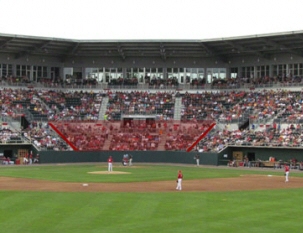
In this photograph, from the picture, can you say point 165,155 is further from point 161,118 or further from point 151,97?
point 151,97

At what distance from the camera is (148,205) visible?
30.9 meters

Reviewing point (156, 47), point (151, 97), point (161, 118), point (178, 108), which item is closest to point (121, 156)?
point (161, 118)

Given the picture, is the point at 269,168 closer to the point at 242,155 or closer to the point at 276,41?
the point at 242,155

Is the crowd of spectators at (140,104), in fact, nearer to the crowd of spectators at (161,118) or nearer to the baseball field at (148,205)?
the crowd of spectators at (161,118)

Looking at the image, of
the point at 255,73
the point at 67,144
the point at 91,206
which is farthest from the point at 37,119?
the point at 91,206

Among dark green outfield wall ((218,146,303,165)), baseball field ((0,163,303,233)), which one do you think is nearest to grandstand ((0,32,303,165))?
dark green outfield wall ((218,146,303,165))

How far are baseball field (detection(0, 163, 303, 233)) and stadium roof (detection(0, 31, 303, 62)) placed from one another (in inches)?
1368

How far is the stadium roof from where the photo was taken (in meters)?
78.6

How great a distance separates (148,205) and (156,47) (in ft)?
191

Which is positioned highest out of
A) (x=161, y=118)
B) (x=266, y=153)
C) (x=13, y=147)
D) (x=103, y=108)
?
(x=103, y=108)

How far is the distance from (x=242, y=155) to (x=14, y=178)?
100ft

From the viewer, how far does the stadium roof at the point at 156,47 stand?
258 ft

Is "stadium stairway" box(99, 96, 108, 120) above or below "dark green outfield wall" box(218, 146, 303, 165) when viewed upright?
above

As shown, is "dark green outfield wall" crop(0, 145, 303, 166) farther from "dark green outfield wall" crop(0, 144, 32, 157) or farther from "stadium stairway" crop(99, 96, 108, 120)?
"stadium stairway" crop(99, 96, 108, 120)
